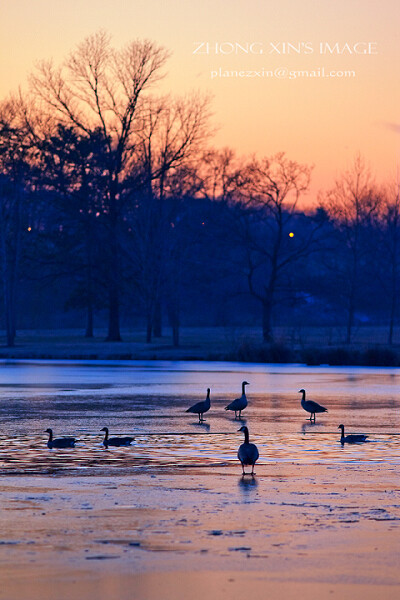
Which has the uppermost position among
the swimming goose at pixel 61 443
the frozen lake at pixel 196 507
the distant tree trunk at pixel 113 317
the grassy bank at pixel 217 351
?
the distant tree trunk at pixel 113 317

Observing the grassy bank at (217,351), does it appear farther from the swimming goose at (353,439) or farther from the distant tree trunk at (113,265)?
the swimming goose at (353,439)

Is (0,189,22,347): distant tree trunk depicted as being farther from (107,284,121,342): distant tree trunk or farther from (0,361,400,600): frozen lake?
(0,361,400,600): frozen lake

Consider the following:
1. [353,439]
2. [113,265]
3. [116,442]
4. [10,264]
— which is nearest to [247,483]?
[116,442]

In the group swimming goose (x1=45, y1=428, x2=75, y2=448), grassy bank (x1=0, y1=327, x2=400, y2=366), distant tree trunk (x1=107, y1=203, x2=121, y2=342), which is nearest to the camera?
swimming goose (x1=45, y1=428, x2=75, y2=448)

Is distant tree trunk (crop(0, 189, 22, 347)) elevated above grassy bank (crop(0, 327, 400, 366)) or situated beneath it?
elevated above

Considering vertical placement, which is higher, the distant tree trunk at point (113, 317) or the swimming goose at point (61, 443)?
the distant tree trunk at point (113, 317)

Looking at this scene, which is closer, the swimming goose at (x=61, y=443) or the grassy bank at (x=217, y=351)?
the swimming goose at (x=61, y=443)

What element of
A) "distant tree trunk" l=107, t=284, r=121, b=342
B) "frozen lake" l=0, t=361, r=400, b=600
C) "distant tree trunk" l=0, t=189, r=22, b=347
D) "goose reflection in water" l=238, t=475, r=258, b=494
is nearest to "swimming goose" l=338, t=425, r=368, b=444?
"frozen lake" l=0, t=361, r=400, b=600

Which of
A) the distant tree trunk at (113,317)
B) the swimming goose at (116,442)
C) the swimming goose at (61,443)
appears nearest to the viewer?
the swimming goose at (61,443)

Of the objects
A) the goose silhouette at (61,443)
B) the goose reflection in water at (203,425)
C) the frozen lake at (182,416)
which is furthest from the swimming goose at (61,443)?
the goose reflection in water at (203,425)

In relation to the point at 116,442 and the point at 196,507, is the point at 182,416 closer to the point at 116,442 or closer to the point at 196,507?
the point at 116,442

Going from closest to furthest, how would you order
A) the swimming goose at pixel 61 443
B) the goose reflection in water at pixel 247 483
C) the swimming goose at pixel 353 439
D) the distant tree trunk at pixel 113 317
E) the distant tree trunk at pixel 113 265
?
the goose reflection in water at pixel 247 483, the swimming goose at pixel 61 443, the swimming goose at pixel 353 439, the distant tree trunk at pixel 113 317, the distant tree trunk at pixel 113 265

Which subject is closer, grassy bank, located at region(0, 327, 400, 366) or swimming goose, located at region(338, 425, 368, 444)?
swimming goose, located at region(338, 425, 368, 444)

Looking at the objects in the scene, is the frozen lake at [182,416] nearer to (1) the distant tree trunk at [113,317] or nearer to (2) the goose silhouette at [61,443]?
(2) the goose silhouette at [61,443]
